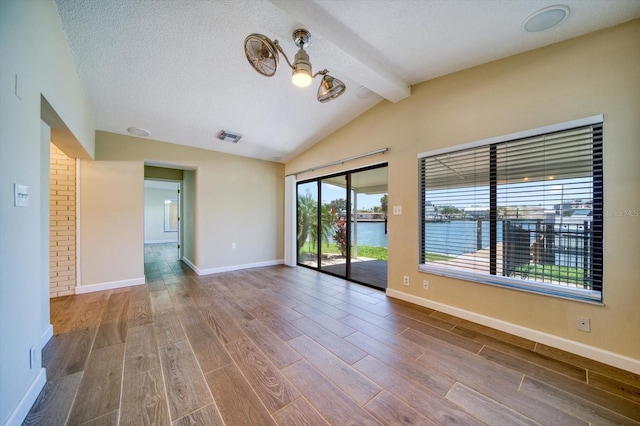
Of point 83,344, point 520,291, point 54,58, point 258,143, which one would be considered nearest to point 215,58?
point 54,58

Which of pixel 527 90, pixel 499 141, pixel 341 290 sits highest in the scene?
pixel 527 90

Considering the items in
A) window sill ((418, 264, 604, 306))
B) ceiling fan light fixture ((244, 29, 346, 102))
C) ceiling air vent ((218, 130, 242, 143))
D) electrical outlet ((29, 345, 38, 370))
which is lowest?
electrical outlet ((29, 345, 38, 370))

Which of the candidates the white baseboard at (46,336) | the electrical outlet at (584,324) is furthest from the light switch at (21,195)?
the electrical outlet at (584,324)

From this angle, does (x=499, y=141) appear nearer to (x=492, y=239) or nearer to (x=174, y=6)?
(x=492, y=239)

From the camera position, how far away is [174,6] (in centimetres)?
180

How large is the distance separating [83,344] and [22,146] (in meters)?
1.76

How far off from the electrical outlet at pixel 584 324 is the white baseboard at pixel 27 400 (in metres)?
3.80

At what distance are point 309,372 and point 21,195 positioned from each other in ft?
6.89

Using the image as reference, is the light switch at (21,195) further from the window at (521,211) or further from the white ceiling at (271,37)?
the window at (521,211)

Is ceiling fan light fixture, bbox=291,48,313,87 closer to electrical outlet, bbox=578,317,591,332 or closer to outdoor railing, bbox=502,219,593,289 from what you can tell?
outdoor railing, bbox=502,219,593,289

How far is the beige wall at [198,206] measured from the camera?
11.5ft

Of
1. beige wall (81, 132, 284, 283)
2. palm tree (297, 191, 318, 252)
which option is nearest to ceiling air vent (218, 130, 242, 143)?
beige wall (81, 132, 284, 283)

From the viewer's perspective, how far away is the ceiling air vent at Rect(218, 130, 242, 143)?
12.4 ft

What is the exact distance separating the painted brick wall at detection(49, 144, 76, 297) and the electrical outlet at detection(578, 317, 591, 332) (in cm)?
589
